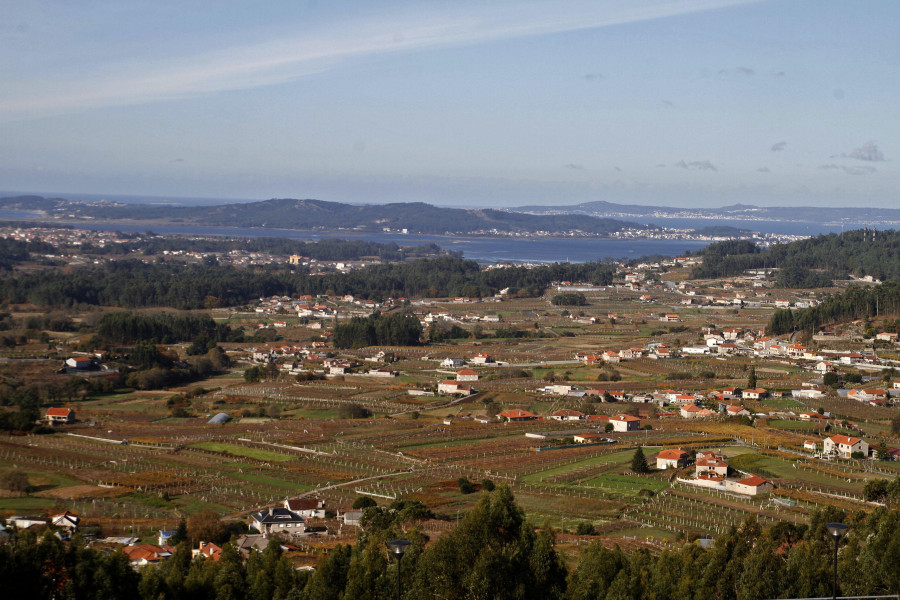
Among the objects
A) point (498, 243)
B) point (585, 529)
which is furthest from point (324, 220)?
point (585, 529)

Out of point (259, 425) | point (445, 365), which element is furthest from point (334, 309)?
point (259, 425)

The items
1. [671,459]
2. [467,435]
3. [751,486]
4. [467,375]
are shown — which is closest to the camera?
[751,486]

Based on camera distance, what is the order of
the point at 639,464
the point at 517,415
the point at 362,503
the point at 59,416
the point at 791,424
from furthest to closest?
the point at 517,415 → the point at 59,416 → the point at 791,424 → the point at 639,464 → the point at 362,503

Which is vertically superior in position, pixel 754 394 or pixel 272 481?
pixel 754 394

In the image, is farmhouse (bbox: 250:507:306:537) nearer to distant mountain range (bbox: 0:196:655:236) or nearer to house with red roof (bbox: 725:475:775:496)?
house with red roof (bbox: 725:475:775:496)

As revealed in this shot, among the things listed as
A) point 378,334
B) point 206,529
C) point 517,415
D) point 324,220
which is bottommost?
point 517,415

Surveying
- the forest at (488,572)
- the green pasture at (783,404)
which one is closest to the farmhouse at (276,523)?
the forest at (488,572)

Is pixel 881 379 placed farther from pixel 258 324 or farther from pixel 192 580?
pixel 258 324

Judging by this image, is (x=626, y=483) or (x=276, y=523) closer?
(x=276, y=523)

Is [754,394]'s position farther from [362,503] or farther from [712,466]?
[362,503]
